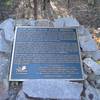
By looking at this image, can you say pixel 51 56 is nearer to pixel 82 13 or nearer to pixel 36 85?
pixel 36 85

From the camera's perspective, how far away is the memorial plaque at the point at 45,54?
3.80 m

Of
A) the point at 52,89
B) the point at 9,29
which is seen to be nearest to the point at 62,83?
the point at 52,89

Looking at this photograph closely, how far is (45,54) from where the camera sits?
13.3 ft

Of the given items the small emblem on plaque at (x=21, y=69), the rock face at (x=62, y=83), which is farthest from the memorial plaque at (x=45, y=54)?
the rock face at (x=62, y=83)

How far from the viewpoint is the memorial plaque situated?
12.5ft

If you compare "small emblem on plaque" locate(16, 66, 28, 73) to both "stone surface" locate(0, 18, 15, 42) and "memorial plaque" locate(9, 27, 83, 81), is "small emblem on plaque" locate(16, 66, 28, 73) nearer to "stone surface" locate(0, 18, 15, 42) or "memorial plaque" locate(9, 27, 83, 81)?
"memorial plaque" locate(9, 27, 83, 81)

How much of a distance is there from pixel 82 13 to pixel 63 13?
22.6 inches

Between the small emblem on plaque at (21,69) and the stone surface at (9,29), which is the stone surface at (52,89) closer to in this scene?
the small emblem on plaque at (21,69)

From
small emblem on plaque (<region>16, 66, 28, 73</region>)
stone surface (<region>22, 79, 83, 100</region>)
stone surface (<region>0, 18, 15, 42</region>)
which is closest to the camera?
stone surface (<region>22, 79, 83, 100</region>)

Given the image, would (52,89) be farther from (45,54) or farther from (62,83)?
(45,54)

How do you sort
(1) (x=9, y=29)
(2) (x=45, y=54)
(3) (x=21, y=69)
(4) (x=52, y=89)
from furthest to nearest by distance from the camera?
(1) (x=9, y=29) < (2) (x=45, y=54) < (3) (x=21, y=69) < (4) (x=52, y=89)

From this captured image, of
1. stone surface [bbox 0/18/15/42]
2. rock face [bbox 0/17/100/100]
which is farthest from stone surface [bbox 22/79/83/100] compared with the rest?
stone surface [bbox 0/18/15/42]

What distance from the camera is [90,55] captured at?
4.41 metres

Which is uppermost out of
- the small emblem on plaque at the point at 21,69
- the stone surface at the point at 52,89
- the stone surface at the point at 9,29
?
the stone surface at the point at 9,29
